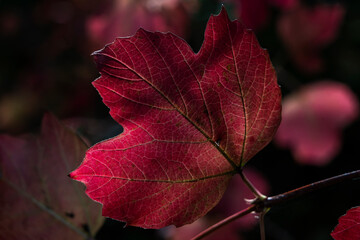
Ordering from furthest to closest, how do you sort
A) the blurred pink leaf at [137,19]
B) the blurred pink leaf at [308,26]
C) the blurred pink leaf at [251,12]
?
the blurred pink leaf at [308,26] < the blurred pink leaf at [137,19] < the blurred pink leaf at [251,12]

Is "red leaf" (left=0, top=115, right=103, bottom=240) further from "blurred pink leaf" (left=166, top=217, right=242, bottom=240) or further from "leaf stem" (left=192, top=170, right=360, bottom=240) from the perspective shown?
"blurred pink leaf" (left=166, top=217, right=242, bottom=240)

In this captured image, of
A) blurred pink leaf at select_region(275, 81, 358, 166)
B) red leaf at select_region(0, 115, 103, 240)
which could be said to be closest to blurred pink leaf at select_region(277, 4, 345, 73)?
blurred pink leaf at select_region(275, 81, 358, 166)

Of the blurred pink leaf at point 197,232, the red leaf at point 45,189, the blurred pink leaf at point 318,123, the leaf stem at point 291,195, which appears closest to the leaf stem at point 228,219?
the leaf stem at point 291,195

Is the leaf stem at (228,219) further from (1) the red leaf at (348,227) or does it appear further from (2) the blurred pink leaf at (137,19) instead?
(2) the blurred pink leaf at (137,19)

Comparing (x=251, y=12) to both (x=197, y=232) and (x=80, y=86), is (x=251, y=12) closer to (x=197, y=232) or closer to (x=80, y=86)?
(x=197, y=232)

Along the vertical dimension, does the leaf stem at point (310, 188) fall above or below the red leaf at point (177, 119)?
below

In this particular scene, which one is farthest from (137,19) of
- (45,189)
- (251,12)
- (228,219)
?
(228,219)
